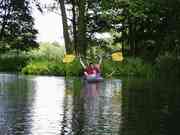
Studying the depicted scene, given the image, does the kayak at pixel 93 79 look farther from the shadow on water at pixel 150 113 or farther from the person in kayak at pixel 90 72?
the shadow on water at pixel 150 113

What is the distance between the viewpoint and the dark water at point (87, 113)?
54.9 feet

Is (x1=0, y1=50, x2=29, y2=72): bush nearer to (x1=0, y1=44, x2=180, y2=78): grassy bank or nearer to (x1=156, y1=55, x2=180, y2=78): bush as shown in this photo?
(x1=0, y1=44, x2=180, y2=78): grassy bank

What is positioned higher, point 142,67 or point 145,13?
point 145,13

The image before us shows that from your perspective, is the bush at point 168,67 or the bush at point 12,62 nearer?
the bush at point 168,67

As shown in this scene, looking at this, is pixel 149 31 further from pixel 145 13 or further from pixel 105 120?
pixel 105 120

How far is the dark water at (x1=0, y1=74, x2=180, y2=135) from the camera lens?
16.7 m

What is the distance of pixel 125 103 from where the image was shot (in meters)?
24.8

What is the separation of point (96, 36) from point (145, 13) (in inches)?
431

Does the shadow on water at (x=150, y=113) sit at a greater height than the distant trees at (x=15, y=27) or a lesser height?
lesser

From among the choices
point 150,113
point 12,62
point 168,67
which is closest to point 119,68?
point 168,67

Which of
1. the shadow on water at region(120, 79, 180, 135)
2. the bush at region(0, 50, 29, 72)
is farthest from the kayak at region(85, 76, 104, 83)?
the bush at region(0, 50, 29, 72)

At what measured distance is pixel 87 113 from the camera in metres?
20.6

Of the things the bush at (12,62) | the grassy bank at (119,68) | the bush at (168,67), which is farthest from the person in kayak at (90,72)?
the bush at (12,62)

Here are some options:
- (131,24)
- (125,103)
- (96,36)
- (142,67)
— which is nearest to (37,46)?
(96,36)
